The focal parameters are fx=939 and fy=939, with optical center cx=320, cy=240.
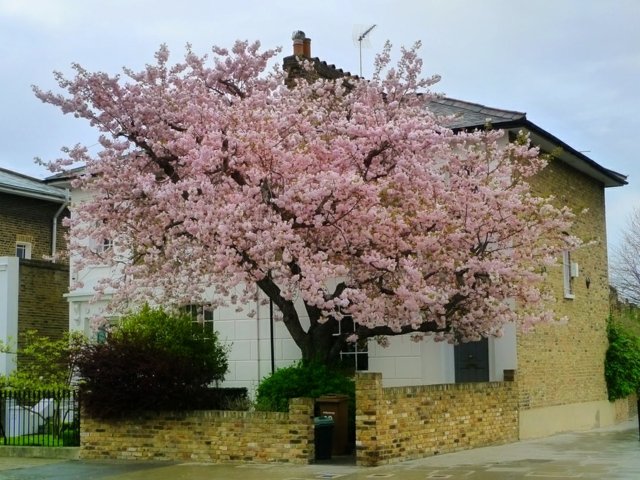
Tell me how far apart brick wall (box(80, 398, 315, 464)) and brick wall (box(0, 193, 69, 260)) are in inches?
557

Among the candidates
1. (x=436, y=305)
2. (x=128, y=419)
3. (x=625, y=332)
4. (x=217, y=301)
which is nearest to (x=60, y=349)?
(x=128, y=419)

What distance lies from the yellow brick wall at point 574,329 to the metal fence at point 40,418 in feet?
29.7

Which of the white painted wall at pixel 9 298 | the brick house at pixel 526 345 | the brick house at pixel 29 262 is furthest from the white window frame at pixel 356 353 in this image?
the white painted wall at pixel 9 298

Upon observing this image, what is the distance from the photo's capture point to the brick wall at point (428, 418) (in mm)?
14586

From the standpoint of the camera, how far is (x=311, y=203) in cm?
1480

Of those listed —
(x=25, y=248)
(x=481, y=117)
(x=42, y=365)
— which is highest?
(x=481, y=117)

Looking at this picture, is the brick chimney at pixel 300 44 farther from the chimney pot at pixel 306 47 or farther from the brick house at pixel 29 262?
the brick house at pixel 29 262

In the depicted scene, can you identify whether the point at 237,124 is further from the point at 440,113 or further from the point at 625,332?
the point at 625,332

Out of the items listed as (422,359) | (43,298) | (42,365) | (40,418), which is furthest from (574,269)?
(43,298)

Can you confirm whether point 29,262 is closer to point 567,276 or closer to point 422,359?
point 422,359

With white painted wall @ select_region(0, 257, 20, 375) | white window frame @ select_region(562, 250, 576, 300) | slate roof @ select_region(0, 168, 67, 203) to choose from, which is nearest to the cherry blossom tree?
white window frame @ select_region(562, 250, 576, 300)

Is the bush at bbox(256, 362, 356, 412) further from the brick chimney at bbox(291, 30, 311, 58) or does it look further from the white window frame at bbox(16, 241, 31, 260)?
the white window frame at bbox(16, 241, 31, 260)

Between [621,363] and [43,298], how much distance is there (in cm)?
1603

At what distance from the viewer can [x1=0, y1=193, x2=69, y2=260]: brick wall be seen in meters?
29.7
